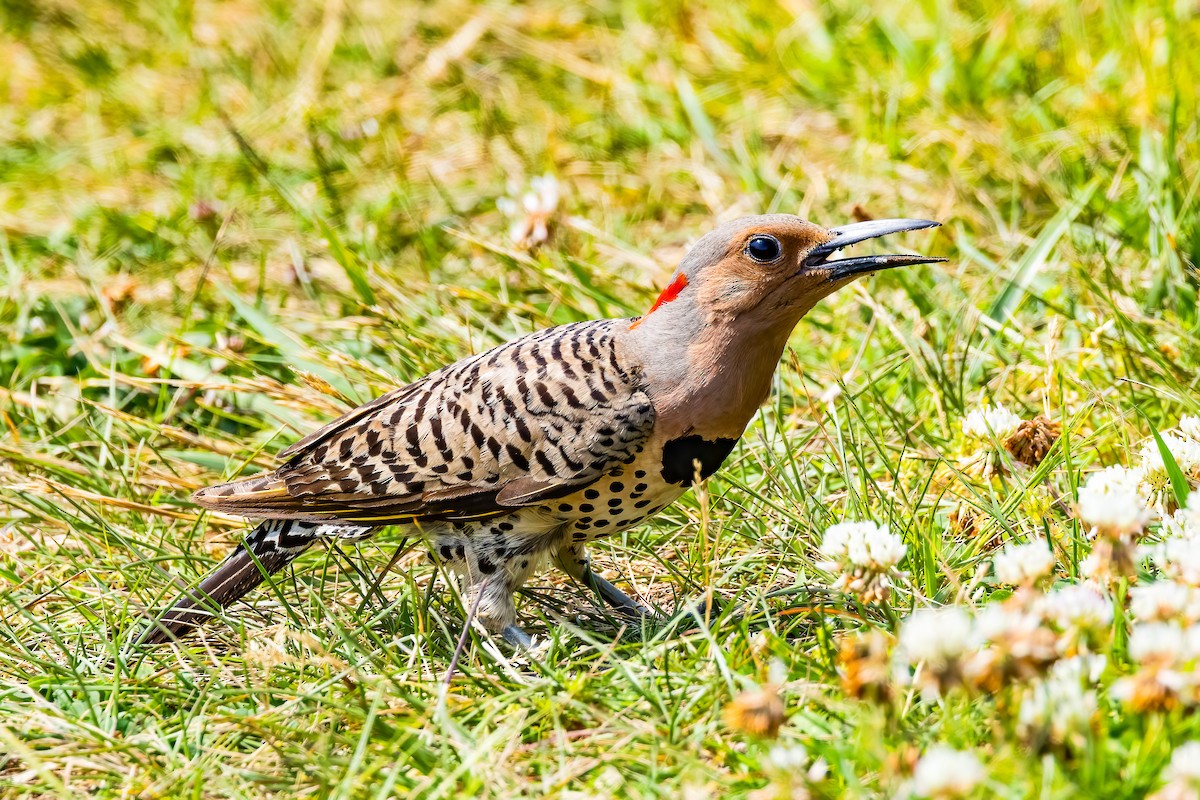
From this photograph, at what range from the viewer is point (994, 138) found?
19.2 feet

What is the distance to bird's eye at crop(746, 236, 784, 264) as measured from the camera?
11.6 feet

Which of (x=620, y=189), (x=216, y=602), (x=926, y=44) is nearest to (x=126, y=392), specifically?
(x=216, y=602)

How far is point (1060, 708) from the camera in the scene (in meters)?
2.30

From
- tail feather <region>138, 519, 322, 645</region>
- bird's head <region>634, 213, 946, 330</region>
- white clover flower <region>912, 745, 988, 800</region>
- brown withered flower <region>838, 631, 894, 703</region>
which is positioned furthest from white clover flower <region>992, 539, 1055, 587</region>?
tail feather <region>138, 519, 322, 645</region>

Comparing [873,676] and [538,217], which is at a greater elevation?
[538,217]

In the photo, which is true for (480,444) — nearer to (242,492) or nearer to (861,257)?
(242,492)

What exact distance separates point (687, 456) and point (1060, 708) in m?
1.39

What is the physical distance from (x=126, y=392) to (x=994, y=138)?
3814mm

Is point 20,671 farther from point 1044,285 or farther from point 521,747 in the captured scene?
point 1044,285

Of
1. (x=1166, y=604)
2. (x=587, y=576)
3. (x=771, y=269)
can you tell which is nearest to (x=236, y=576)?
(x=587, y=576)

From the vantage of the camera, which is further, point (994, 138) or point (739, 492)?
point (994, 138)

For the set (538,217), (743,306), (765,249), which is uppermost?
(538,217)

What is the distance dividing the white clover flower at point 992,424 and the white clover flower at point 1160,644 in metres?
1.41

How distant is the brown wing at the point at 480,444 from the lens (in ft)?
11.6
